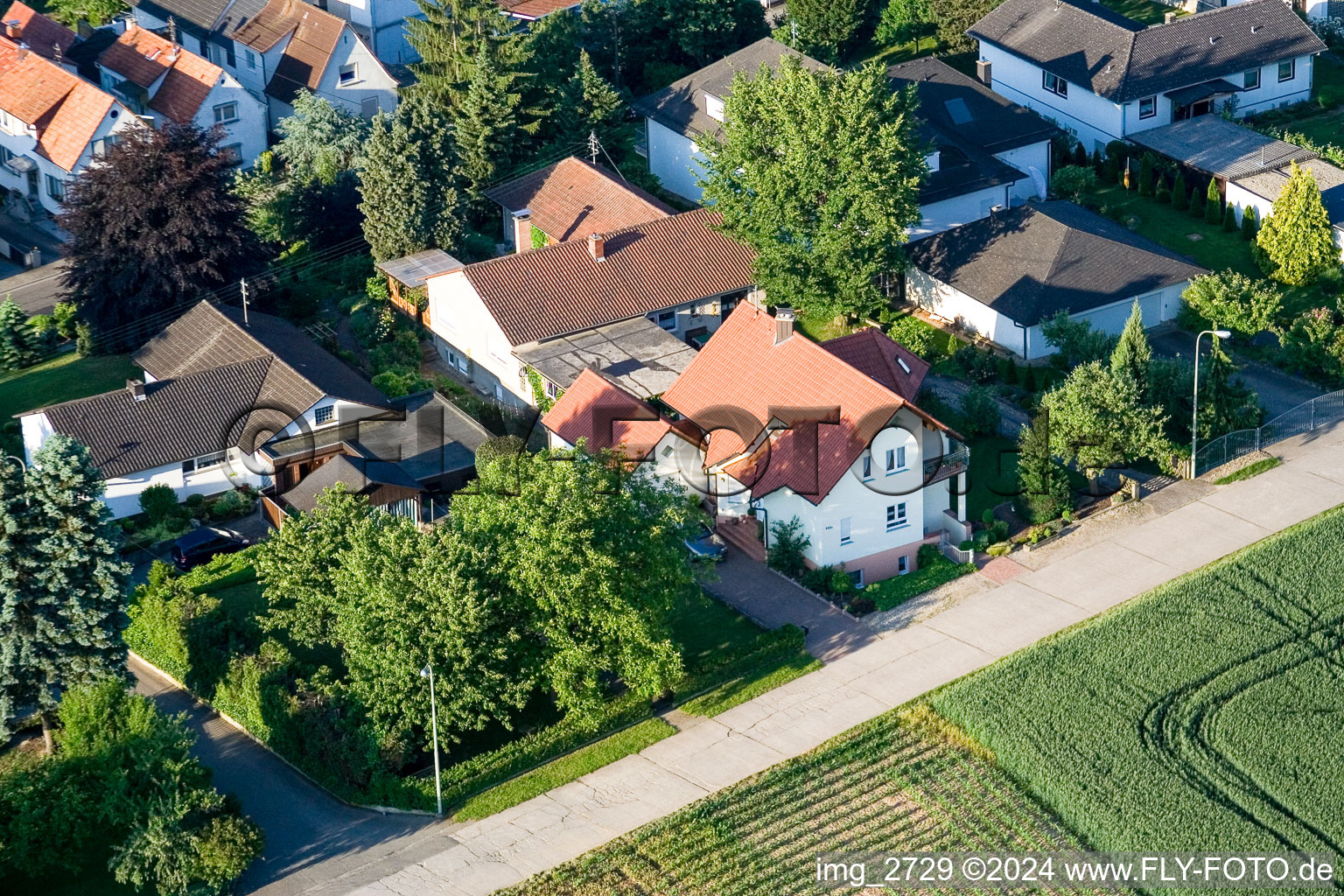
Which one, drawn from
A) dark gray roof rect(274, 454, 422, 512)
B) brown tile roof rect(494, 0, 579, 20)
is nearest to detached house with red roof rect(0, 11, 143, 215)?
brown tile roof rect(494, 0, 579, 20)

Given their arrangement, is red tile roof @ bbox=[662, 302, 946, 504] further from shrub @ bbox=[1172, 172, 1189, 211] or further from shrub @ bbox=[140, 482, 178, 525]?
shrub @ bbox=[1172, 172, 1189, 211]

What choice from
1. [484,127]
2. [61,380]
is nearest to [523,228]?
[484,127]

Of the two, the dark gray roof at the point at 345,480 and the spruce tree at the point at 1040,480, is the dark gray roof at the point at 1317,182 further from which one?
the dark gray roof at the point at 345,480

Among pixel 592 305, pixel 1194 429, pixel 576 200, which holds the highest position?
pixel 576 200

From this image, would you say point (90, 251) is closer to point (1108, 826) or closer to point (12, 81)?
point (12, 81)

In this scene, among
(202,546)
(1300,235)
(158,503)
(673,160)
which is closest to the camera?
(202,546)

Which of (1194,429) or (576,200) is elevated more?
(576,200)

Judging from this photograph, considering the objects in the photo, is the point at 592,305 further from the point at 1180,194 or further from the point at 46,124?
the point at 46,124
